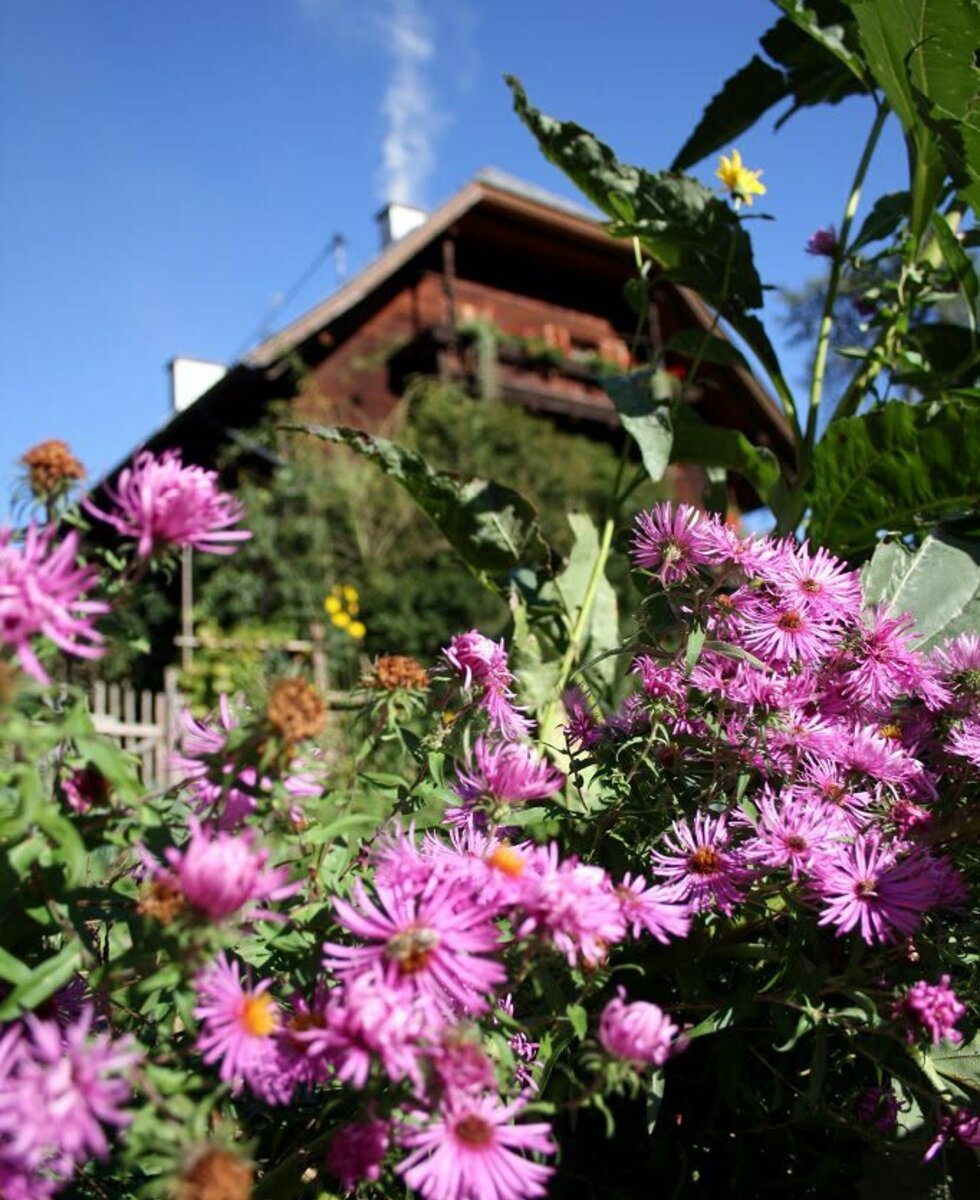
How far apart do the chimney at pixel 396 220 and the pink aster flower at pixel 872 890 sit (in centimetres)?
1462

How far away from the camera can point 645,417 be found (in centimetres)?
183

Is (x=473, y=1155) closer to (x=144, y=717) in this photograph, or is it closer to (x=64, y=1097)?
(x=64, y=1097)

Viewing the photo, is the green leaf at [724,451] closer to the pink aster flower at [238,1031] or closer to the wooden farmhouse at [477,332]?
the pink aster flower at [238,1031]

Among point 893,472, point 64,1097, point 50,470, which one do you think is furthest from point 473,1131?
point 893,472

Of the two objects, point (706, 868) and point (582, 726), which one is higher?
point (582, 726)

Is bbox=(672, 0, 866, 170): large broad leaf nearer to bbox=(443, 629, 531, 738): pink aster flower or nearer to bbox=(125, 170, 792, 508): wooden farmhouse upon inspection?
bbox=(443, 629, 531, 738): pink aster flower

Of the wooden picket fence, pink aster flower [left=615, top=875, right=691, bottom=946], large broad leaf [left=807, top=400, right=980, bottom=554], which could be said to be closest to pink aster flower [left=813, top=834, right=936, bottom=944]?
pink aster flower [left=615, top=875, right=691, bottom=946]

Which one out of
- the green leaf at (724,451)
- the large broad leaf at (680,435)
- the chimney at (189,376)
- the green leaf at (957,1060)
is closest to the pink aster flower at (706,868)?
the green leaf at (957,1060)

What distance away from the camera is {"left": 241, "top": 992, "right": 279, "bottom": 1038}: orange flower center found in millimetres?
651

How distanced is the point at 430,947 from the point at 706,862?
33 cm

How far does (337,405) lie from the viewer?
41.0 ft

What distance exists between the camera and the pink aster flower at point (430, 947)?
0.66 meters

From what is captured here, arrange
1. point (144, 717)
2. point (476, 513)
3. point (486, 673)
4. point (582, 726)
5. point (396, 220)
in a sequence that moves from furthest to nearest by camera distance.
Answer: point (396, 220), point (144, 717), point (476, 513), point (582, 726), point (486, 673)

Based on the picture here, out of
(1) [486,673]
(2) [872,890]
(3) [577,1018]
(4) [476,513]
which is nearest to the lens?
(3) [577,1018]
